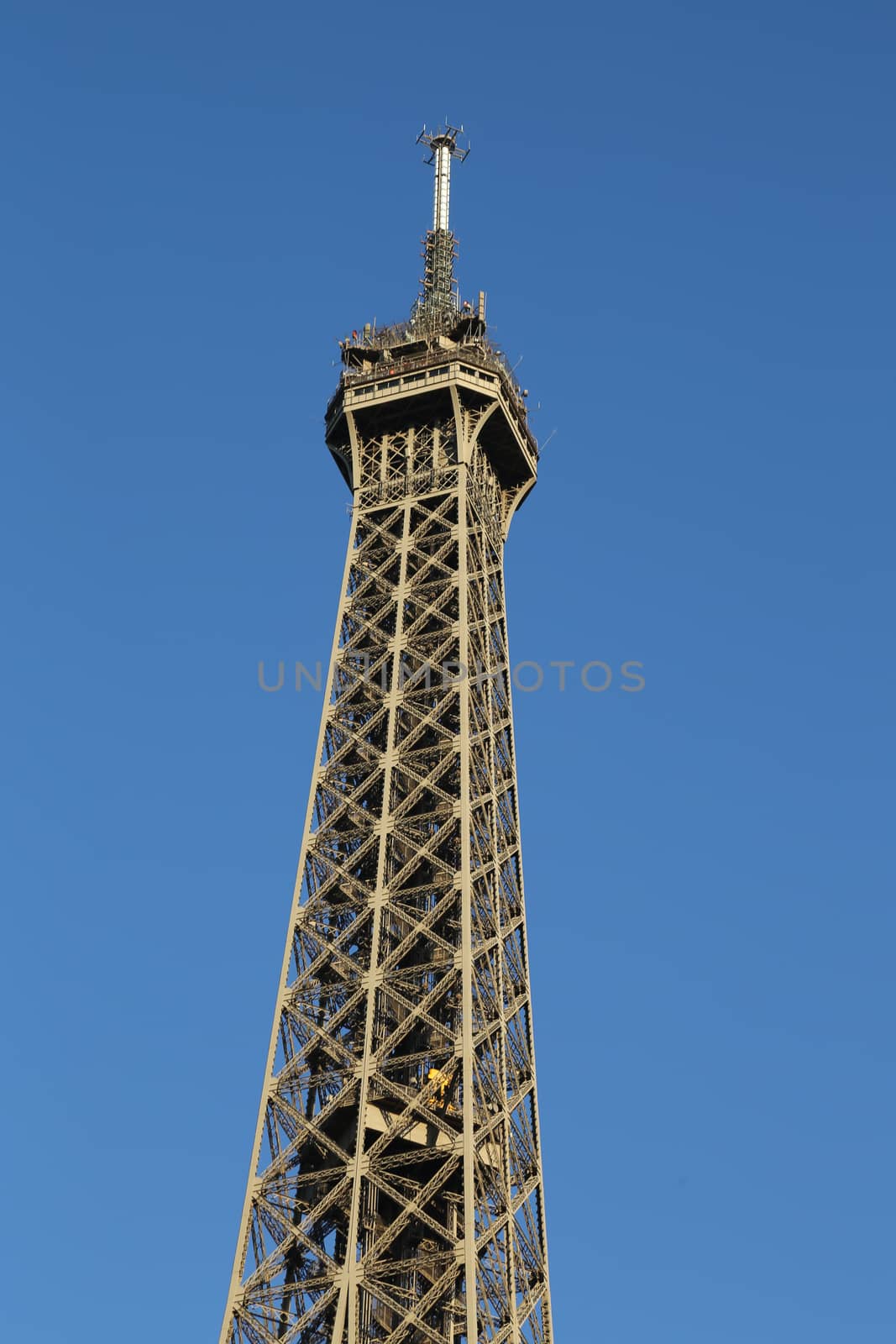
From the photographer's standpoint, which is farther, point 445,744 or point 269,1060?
point 445,744

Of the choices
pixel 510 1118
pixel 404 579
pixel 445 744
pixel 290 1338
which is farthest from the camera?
pixel 404 579

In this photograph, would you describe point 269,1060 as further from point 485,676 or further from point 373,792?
point 485,676

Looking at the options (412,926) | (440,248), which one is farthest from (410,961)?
(440,248)

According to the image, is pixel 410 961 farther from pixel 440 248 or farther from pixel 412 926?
pixel 440 248

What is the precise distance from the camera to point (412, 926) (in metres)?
75.7

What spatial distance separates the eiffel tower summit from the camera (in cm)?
6950

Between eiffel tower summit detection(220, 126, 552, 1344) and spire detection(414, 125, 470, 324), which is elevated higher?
spire detection(414, 125, 470, 324)

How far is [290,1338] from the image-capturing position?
68688 mm

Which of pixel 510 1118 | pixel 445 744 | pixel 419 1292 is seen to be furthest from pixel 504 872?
pixel 419 1292

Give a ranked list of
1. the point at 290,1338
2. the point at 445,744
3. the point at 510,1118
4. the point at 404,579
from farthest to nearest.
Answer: the point at 404,579
the point at 445,744
the point at 510,1118
the point at 290,1338

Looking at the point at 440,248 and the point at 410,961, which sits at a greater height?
the point at 440,248

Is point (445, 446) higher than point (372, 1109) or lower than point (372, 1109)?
higher

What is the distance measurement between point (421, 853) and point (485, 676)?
10.1 meters

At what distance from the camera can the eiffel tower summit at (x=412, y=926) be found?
228 ft
